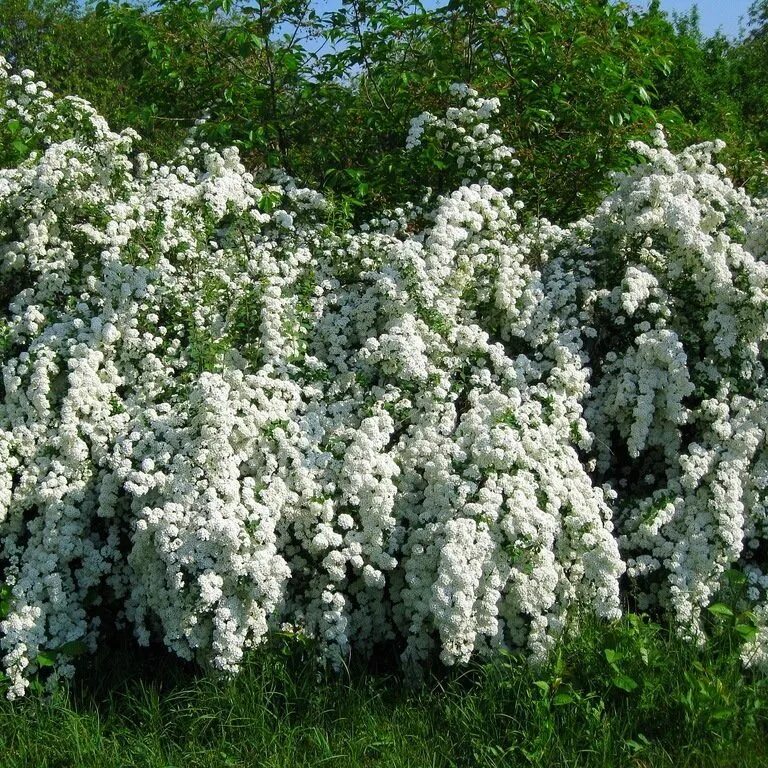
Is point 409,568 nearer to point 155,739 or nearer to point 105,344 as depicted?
point 155,739

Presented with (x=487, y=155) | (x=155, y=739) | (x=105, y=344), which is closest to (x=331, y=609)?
(x=155, y=739)

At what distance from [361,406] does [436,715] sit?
168 cm

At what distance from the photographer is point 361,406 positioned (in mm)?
5141

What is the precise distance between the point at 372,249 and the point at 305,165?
1661 millimetres

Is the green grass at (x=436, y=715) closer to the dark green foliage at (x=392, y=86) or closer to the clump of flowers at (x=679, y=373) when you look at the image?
the clump of flowers at (x=679, y=373)

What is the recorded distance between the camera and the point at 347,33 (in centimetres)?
680

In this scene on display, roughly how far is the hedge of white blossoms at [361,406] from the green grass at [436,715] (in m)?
0.17

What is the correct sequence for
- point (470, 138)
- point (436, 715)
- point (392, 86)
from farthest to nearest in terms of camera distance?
point (392, 86) → point (470, 138) → point (436, 715)

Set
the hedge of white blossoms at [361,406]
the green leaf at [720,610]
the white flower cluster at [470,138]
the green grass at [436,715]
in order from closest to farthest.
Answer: the green grass at [436,715]
the hedge of white blossoms at [361,406]
the green leaf at [720,610]
the white flower cluster at [470,138]

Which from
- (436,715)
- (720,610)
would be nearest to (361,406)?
(436,715)

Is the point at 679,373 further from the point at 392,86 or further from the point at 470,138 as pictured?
the point at 392,86

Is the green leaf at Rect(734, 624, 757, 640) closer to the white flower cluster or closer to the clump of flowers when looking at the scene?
the clump of flowers

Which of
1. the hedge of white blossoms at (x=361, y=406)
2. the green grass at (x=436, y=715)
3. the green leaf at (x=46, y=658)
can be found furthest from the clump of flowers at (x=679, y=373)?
the green leaf at (x=46, y=658)

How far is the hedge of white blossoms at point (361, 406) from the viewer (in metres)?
4.46
